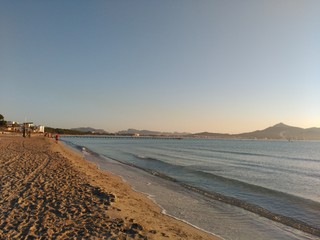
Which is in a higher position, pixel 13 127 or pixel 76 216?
pixel 13 127

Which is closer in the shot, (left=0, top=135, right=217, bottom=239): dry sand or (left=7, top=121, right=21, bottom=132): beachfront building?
(left=0, top=135, right=217, bottom=239): dry sand

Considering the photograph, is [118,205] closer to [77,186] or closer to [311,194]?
[77,186]

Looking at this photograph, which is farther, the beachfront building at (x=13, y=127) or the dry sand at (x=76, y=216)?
the beachfront building at (x=13, y=127)

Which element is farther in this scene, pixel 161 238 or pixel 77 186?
pixel 77 186

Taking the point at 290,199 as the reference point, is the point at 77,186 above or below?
above

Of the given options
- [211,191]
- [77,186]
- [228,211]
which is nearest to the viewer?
[228,211]

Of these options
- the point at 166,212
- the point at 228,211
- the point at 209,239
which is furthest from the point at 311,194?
the point at 209,239

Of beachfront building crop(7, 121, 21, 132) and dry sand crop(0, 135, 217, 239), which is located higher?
beachfront building crop(7, 121, 21, 132)

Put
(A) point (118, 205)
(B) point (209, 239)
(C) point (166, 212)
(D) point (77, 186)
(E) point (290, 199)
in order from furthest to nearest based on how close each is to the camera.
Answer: (E) point (290, 199) → (D) point (77, 186) → (C) point (166, 212) → (A) point (118, 205) → (B) point (209, 239)

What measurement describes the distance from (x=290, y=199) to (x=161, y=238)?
1011cm

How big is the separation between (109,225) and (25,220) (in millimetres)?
2115

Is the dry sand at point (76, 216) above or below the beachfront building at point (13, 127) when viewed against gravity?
below

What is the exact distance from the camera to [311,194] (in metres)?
16.2

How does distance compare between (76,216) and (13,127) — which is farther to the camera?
(13,127)
